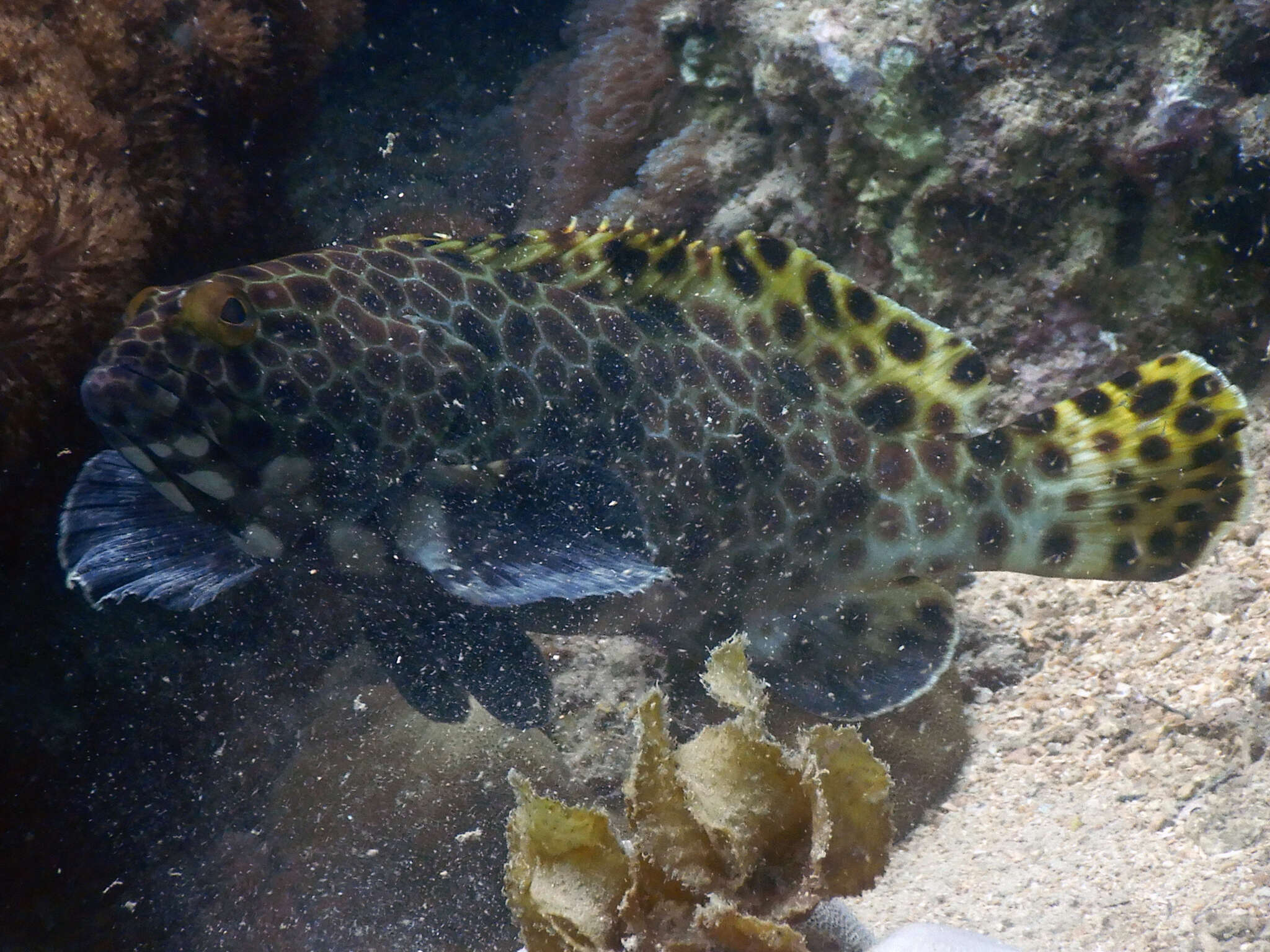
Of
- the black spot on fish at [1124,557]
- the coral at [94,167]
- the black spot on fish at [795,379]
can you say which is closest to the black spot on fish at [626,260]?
the black spot on fish at [795,379]

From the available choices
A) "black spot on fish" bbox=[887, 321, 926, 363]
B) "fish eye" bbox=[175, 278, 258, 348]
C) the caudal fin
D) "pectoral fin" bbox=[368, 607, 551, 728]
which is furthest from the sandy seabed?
"fish eye" bbox=[175, 278, 258, 348]

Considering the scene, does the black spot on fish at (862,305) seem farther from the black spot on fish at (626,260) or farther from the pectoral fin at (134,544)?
the pectoral fin at (134,544)

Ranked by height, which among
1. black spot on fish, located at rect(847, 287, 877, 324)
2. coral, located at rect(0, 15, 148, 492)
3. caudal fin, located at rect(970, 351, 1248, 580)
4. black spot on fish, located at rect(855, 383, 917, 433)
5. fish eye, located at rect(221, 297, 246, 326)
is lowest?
caudal fin, located at rect(970, 351, 1248, 580)

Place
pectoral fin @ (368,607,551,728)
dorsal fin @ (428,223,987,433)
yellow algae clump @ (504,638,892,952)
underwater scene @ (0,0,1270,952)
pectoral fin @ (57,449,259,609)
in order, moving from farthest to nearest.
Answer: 1. pectoral fin @ (368,607,551,728)
2. dorsal fin @ (428,223,987,433)
3. pectoral fin @ (57,449,259,609)
4. underwater scene @ (0,0,1270,952)
5. yellow algae clump @ (504,638,892,952)

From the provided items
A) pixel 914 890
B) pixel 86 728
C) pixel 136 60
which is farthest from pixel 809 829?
pixel 136 60

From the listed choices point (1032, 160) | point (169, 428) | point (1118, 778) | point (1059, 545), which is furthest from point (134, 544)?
point (1032, 160)

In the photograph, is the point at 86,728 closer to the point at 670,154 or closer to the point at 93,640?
the point at 93,640

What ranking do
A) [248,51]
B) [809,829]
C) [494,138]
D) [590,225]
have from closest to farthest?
[809,829], [248,51], [590,225], [494,138]

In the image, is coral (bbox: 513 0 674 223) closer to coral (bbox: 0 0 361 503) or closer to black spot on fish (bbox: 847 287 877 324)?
coral (bbox: 0 0 361 503)
